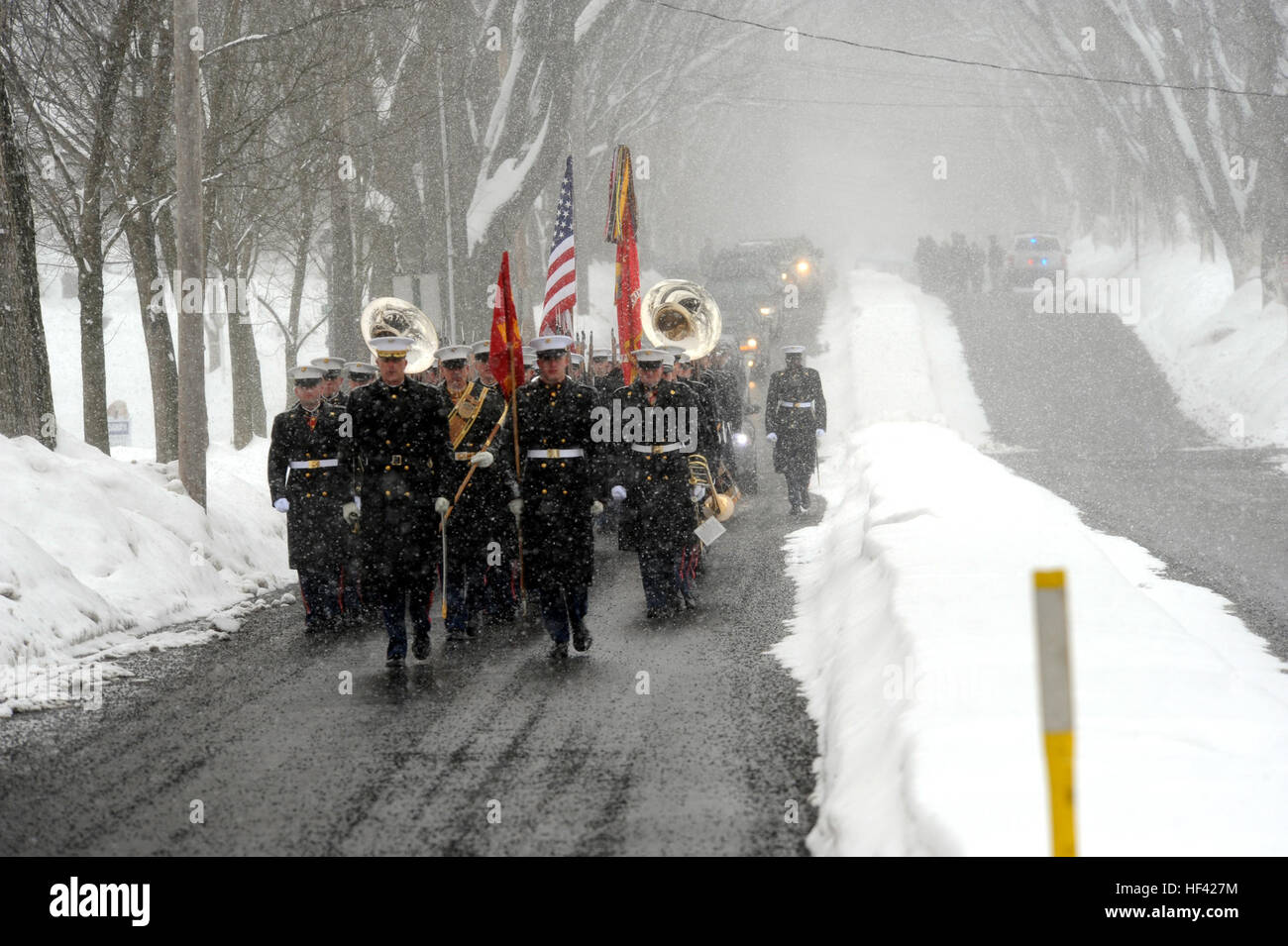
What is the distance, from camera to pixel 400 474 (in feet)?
28.4

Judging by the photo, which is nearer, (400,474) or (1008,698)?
(1008,698)

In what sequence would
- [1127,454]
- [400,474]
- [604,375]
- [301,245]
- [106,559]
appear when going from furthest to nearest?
[301,245]
[1127,454]
[604,375]
[106,559]
[400,474]

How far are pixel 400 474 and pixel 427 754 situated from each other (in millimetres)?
2575

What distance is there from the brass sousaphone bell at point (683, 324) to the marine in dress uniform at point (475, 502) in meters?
3.88

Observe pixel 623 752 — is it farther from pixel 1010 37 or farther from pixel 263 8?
pixel 1010 37

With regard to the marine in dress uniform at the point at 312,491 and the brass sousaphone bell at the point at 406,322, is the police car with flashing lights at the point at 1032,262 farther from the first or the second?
the marine in dress uniform at the point at 312,491

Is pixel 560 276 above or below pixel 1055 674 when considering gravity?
above

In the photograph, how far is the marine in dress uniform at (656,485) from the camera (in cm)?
1027

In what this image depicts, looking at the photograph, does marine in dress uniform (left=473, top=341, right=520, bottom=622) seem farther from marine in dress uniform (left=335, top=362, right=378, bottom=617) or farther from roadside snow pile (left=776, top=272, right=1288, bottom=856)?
roadside snow pile (left=776, top=272, right=1288, bottom=856)

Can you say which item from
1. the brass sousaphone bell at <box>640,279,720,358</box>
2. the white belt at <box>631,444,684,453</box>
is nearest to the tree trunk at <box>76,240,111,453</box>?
the brass sousaphone bell at <box>640,279,720,358</box>

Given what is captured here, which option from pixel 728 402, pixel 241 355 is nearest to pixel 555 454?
pixel 728 402

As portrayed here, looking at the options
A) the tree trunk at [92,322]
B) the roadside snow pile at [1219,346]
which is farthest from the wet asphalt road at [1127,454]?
the tree trunk at [92,322]

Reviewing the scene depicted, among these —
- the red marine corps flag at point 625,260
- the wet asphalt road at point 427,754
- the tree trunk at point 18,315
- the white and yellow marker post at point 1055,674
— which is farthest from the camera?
the red marine corps flag at point 625,260

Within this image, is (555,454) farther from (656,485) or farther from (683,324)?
(683,324)
